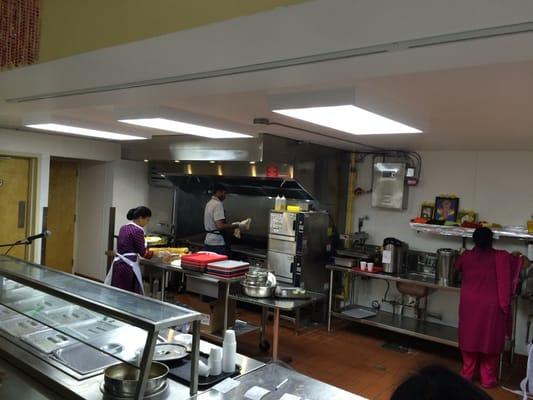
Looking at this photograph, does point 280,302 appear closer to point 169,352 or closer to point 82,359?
point 169,352

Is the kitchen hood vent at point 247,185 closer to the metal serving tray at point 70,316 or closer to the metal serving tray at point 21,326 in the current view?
the metal serving tray at point 70,316

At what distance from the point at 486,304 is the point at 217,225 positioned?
10.8 feet

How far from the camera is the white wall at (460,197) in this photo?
468 centimetres

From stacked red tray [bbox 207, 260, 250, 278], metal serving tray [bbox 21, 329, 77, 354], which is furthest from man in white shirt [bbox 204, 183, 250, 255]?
metal serving tray [bbox 21, 329, 77, 354]

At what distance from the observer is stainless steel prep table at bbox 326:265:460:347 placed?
452 cm

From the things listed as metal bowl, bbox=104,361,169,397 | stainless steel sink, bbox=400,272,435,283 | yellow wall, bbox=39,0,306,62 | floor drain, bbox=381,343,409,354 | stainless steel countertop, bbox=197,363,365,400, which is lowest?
floor drain, bbox=381,343,409,354

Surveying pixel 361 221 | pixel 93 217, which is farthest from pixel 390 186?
pixel 93 217

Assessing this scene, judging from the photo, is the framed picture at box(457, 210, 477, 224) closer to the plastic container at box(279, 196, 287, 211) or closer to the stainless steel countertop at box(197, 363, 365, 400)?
the plastic container at box(279, 196, 287, 211)

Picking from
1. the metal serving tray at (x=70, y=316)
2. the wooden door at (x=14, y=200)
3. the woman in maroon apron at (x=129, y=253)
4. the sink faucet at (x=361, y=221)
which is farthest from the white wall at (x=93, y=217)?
the metal serving tray at (x=70, y=316)

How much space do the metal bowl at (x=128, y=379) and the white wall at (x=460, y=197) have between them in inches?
161

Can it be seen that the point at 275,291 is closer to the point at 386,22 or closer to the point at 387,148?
the point at 387,148

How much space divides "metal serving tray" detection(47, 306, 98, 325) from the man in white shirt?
320 centimetres

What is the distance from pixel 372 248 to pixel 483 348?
188cm

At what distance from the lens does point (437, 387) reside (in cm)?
82
